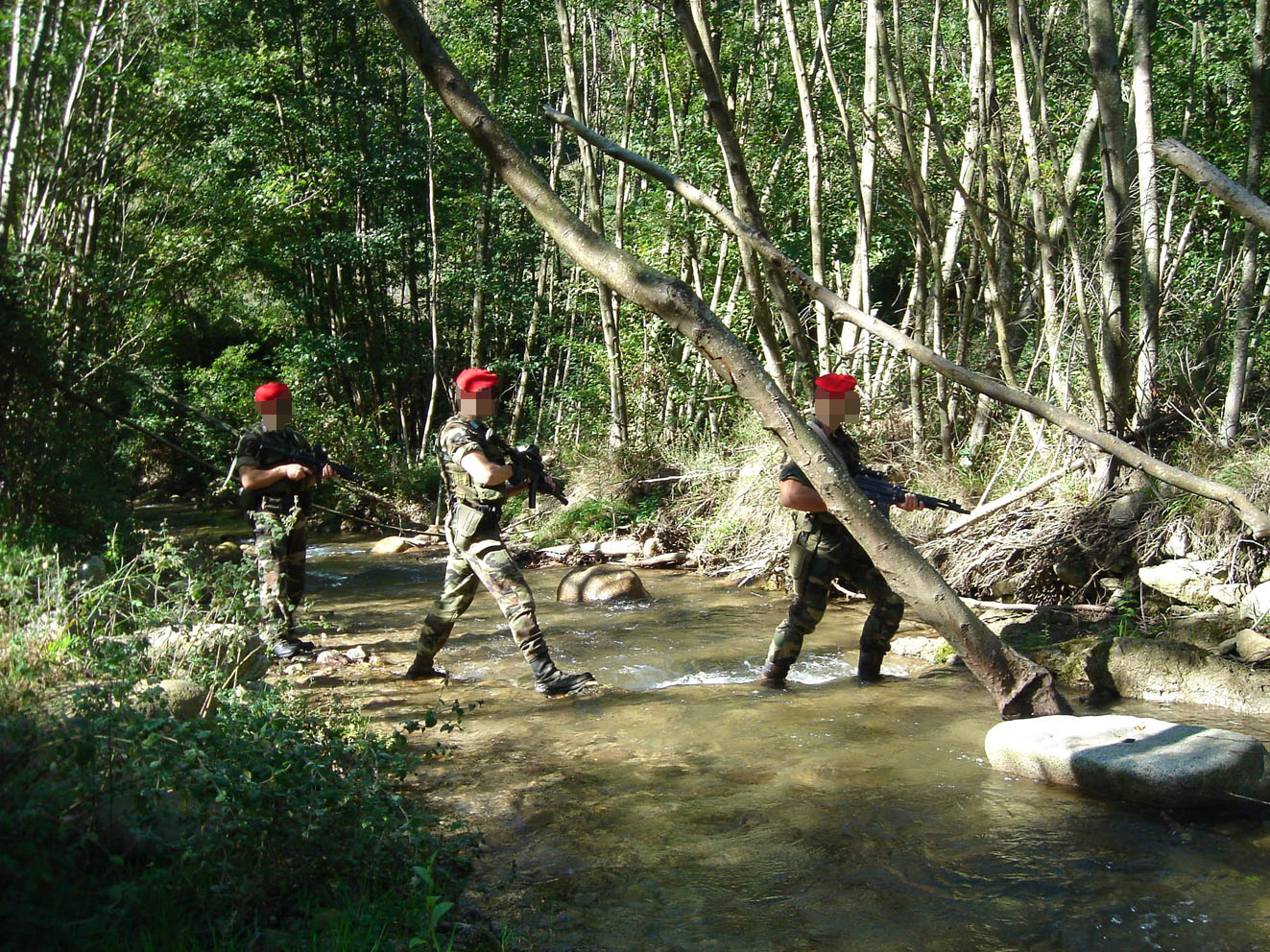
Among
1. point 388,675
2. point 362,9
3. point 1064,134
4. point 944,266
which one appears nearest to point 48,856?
point 388,675

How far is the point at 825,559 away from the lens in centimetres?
606

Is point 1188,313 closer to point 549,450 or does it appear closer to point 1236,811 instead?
point 1236,811

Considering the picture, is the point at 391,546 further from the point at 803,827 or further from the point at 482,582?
the point at 803,827

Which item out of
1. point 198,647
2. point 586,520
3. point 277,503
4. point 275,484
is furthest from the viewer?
point 586,520

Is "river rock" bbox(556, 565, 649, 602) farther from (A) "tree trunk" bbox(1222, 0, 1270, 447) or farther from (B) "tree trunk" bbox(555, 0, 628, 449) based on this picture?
(A) "tree trunk" bbox(1222, 0, 1270, 447)

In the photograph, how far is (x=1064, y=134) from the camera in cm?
1247

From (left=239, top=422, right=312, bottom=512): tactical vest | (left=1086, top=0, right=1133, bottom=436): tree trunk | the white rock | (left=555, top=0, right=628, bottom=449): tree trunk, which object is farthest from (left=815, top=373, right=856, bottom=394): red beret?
(left=555, top=0, right=628, bottom=449): tree trunk

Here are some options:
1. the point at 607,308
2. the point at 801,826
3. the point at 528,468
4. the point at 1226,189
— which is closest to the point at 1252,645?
the point at 801,826

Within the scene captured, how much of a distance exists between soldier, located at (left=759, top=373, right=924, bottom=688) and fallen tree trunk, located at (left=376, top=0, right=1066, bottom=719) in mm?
1372

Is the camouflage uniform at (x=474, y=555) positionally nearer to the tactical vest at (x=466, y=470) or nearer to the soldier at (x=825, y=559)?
the tactical vest at (x=466, y=470)

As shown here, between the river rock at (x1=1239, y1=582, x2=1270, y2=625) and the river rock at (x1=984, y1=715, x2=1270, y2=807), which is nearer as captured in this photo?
the river rock at (x1=984, y1=715, x2=1270, y2=807)

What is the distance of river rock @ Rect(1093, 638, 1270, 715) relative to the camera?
5562 mm

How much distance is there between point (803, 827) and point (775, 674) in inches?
87.6

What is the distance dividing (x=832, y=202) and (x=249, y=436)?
10.8 meters
